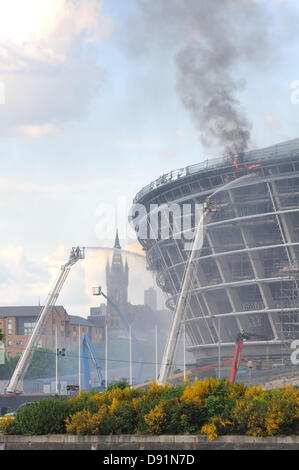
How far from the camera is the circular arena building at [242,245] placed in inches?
2785

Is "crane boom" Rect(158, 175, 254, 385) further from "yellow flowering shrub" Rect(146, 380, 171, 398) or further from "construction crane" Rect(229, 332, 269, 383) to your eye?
"yellow flowering shrub" Rect(146, 380, 171, 398)

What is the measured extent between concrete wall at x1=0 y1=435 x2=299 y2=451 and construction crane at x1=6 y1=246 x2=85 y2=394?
42471 millimetres

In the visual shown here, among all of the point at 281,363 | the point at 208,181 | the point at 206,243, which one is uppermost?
the point at 208,181

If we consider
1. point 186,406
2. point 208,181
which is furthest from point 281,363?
point 186,406

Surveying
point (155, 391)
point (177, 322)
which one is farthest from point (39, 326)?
point (155, 391)

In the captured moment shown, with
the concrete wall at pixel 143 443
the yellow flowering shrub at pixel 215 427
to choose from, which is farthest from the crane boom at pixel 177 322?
the yellow flowering shrub at pixel 215 427

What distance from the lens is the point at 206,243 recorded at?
75.6m

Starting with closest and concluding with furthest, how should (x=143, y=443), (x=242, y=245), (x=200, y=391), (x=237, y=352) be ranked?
(x=143, y=443) → (x=200, y=391) → (x=237, y=352) → (x=242, y=245)

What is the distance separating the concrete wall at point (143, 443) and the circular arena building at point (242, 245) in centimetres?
4822

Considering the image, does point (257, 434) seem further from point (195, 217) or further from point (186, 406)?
point (195, 217)

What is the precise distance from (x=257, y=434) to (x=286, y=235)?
53.0 m

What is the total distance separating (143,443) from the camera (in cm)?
1975

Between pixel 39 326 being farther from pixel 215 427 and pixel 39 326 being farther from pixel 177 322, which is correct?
pixel 215 427

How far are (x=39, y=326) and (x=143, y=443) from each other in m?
47.5
